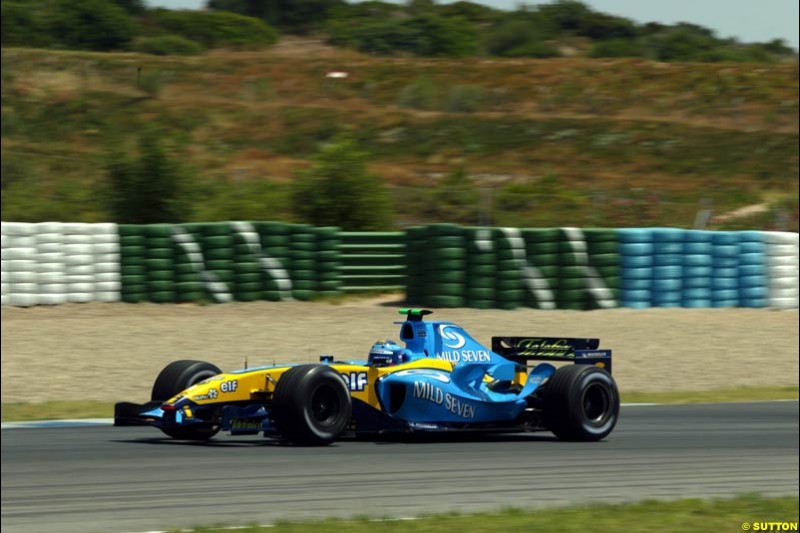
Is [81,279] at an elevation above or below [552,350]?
above

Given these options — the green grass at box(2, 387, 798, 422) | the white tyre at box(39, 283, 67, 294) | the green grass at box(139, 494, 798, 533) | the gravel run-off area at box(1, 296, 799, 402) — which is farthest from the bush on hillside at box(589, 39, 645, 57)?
the green grass at box(139, 494, 798, 533)

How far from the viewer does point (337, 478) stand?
10672mm

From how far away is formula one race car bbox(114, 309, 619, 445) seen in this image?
263 centimetres

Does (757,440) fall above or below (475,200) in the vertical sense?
below

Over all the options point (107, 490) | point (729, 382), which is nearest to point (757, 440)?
point (107, 490)

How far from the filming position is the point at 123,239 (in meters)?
3.56

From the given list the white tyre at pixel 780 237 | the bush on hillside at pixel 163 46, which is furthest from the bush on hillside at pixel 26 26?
the white tyre at pixel 780 237

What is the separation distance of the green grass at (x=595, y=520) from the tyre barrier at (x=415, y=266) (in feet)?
10.9

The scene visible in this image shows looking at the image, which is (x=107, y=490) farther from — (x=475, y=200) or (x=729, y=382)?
(x=475, y=200)

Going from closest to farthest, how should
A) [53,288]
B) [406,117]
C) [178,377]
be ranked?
[178,377]
[53,288]
[406,117]

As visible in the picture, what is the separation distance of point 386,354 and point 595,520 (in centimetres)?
484

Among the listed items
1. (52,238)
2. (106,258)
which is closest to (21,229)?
(52,238)

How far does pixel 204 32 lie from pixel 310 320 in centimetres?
80

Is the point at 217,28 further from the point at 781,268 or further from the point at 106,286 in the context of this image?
the point at 781,268
